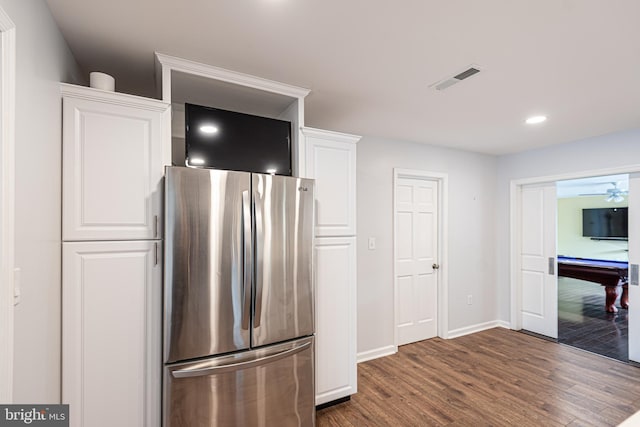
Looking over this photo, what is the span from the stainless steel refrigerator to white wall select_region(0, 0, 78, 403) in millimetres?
489

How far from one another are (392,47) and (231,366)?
6.70ft

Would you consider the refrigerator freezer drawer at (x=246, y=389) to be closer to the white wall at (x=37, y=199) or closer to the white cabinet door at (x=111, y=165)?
the white wall at (x=37, y=199)

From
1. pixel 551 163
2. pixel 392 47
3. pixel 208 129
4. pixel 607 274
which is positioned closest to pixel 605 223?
pixel 607 274

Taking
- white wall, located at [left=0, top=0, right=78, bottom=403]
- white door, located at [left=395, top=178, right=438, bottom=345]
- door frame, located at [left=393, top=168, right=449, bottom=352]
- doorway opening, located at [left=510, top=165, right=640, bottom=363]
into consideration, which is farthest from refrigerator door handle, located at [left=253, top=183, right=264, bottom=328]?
doorway opening, located at [left=510, top=165, right=640, bottom=363]

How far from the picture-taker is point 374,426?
2199 millimetres

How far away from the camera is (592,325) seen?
4367 millimetres

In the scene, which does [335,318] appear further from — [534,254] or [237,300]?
[534,254]

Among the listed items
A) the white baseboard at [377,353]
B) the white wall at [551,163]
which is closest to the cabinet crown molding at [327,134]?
the white baseboard at [377,353]

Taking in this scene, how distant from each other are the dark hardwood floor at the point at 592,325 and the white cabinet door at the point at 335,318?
3.18 meters

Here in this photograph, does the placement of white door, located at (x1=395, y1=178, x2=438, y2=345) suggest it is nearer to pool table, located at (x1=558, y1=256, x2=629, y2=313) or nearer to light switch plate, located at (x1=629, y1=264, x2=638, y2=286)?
light switch plate, located at (x1=629, y1=264, x2=638, y2=286)

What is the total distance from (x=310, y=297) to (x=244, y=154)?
42.4 inches

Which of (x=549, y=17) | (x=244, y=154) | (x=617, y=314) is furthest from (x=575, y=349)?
(x=244, y=154)

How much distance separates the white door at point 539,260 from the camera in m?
3.91

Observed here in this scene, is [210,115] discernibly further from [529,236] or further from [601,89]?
[529,236]
